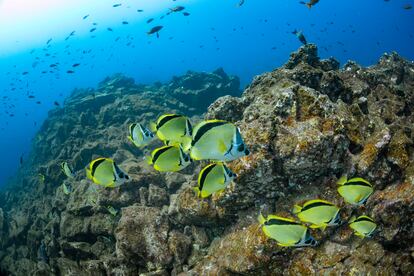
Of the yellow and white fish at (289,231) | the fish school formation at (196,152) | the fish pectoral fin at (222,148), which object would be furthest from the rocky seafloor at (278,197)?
the fish pectoral fin at (222,148)

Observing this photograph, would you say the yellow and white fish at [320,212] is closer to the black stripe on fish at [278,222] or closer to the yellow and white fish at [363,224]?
the black stripe on fish at [278,222]

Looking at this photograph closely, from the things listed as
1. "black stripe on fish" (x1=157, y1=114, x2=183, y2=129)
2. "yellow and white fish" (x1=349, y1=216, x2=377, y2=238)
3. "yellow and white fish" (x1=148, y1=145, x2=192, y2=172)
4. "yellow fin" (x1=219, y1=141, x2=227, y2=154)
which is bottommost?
"yellow and white fish" (x1=349, y1=216, x2=377, y2=238)

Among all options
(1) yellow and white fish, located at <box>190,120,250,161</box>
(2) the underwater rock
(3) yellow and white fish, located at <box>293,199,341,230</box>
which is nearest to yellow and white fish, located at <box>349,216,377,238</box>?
(3) yellow and white fish, located at <box>293,199,341,230</box>

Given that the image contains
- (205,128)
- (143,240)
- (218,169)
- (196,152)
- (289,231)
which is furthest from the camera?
(143,240)

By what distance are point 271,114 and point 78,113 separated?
22.5 meters

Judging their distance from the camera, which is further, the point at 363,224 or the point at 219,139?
the point at 363,224

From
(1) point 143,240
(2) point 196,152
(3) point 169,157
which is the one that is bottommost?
(1) point 143,240

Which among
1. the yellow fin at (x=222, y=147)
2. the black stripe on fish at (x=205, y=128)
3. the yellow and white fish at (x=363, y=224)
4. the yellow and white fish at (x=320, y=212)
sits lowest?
the yellow and white fish at (x=363, y=224)

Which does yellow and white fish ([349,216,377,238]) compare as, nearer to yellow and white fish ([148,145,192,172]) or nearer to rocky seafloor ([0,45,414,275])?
rocky seafloor ([0,45,414,275])

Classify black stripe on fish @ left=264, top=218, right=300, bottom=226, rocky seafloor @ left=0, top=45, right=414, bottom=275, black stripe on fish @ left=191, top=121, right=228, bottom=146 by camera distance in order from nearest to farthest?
1. black stripe on fish @ left=191, top=121, right=228, bottom=146
2. black stripe on fish @ left=264, top=218, right=300, bottom=226
3. rocky seafloor @ left=0, top=45, right=414, bottom=275

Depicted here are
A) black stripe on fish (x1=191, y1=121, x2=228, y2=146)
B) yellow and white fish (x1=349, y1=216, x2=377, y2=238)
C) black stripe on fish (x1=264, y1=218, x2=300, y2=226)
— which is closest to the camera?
black stripe on fish (x1=191, y1=121, x2=228, y2=146)

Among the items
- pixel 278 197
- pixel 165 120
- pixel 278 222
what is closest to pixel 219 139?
pixel 165 120

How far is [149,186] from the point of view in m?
9.58

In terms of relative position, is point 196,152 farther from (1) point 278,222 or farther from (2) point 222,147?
(1) point 278,222
